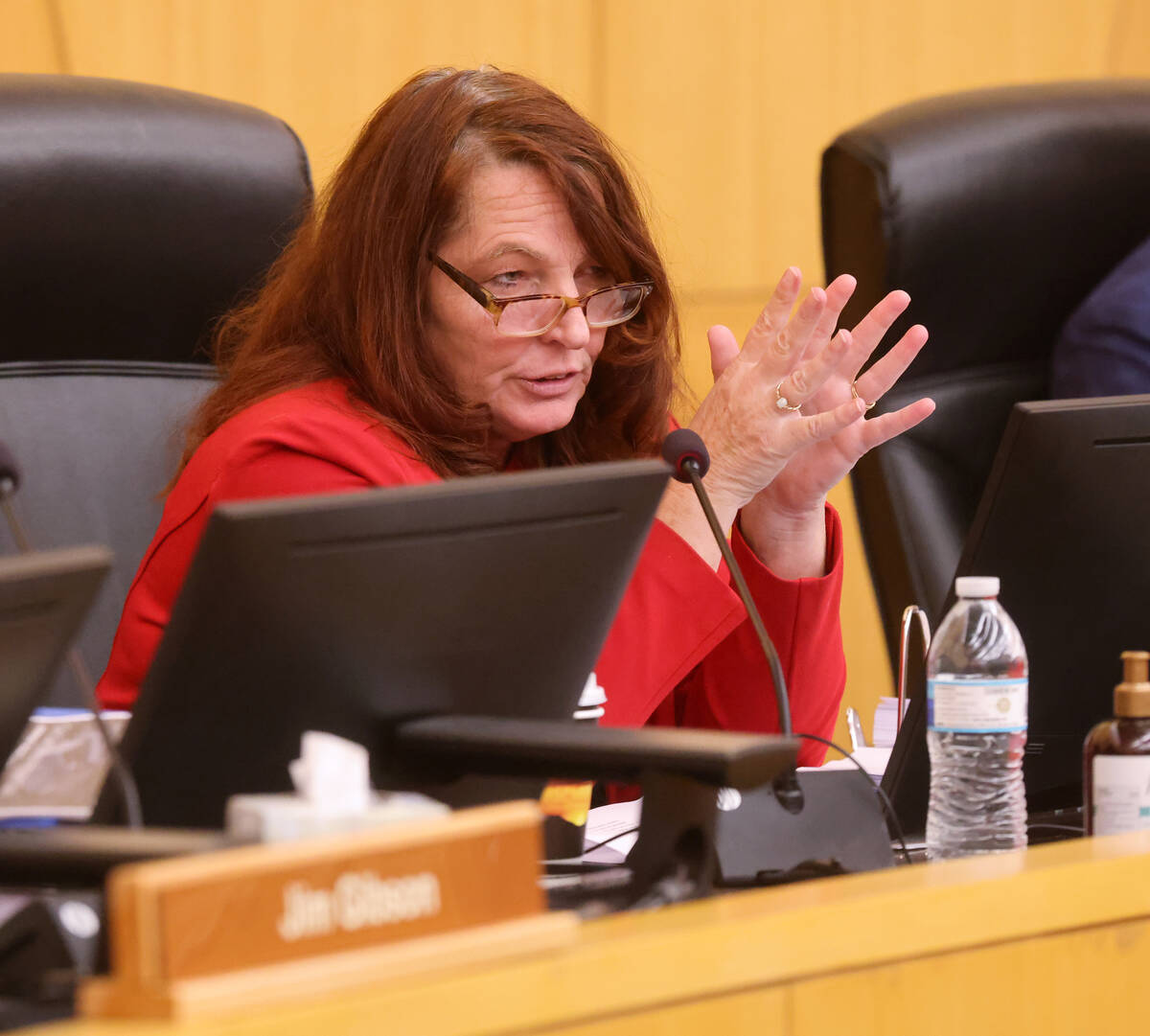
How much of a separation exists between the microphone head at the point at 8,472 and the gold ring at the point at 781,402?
2.36 feet

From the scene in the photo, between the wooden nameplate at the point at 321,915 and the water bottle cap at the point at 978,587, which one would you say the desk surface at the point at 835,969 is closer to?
the wooden nameplate at the point at 321,915

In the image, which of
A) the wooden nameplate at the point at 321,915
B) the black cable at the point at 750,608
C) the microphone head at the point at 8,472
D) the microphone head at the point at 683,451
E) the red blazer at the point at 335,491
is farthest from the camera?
the red blazer at the point at 335,491

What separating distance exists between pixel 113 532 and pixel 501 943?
40.9 inches

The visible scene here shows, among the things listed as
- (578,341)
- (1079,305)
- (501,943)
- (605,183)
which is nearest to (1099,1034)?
(501,943)

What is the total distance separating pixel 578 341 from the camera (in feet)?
4.91

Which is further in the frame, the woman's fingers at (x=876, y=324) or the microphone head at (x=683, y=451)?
the woman's fingers at (x=876, y=324)

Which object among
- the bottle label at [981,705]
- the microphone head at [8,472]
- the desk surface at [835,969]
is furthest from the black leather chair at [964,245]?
the microphone head at [8,472]

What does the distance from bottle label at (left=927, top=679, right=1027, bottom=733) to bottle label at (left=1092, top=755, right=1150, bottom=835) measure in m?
0.06

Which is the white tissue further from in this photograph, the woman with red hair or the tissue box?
the woman with red hair

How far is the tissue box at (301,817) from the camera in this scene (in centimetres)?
66

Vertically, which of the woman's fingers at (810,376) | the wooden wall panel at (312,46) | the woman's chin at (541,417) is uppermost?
the wooden wall panel at (312,46)

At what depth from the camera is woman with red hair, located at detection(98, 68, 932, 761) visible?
4.50 ft

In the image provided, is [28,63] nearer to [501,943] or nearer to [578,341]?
[578,341]

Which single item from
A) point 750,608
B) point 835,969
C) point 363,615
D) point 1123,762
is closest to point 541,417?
point 750,608
